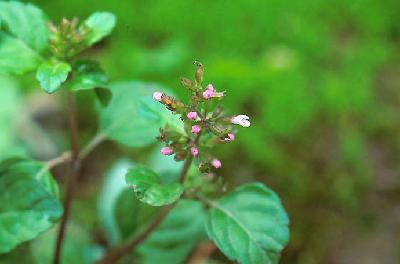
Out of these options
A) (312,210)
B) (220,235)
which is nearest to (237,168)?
(312,210)

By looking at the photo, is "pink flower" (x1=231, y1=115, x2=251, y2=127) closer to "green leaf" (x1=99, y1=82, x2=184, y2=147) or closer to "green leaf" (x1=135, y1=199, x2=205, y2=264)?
"green leaf" (x1=99, y1=82, x2=184, y2=147)

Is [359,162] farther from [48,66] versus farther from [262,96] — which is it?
[48,66]

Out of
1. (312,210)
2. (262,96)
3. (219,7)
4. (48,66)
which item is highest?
(48,66)

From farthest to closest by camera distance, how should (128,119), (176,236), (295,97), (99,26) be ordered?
(295,97)
(176,236)
(128,119)
(99,26)

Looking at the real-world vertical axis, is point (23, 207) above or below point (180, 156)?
below

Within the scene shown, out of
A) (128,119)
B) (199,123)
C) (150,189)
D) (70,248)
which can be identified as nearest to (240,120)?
(199,123)

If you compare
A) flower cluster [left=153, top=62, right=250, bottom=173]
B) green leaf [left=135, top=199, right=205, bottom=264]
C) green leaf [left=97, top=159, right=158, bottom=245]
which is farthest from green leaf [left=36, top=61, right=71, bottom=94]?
green leaf [left=135, top=199, right=205, bottom=264]

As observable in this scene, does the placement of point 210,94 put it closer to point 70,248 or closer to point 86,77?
point 86,77
